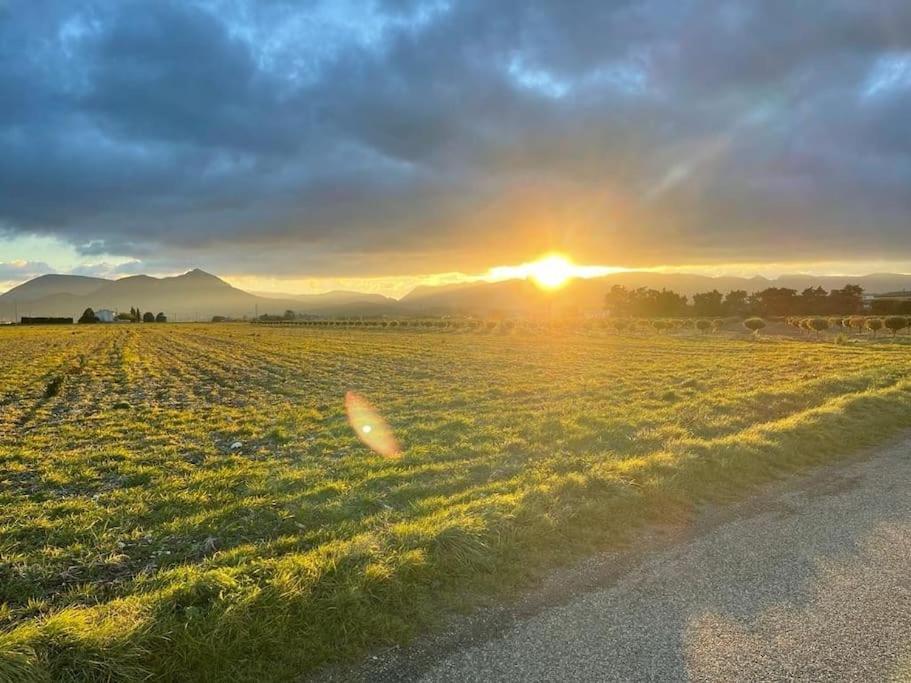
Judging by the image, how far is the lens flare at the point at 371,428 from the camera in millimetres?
11609

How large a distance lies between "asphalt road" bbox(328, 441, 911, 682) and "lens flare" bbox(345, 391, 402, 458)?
6.35 metres

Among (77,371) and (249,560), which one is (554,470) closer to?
(249,560)

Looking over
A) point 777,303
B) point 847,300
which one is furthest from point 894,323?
point 847,300

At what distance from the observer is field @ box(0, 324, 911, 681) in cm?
435

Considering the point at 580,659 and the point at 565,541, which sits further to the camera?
the point at 565,541

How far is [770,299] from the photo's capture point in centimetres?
13138

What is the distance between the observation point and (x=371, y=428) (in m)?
13.9

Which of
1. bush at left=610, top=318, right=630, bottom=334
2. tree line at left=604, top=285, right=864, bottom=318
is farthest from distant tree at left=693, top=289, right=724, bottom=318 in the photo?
bush at left=610, top=318, right=630, bottom=334

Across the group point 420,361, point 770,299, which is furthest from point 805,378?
point 770,299

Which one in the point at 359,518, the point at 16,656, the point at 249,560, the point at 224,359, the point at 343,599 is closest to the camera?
the point at 16,656

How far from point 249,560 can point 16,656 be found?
94.0 inches

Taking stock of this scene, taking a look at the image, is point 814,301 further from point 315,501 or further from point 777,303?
point 315,501

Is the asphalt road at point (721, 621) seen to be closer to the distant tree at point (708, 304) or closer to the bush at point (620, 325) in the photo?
the bush at point (620, 325)

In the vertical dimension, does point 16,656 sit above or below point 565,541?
above
